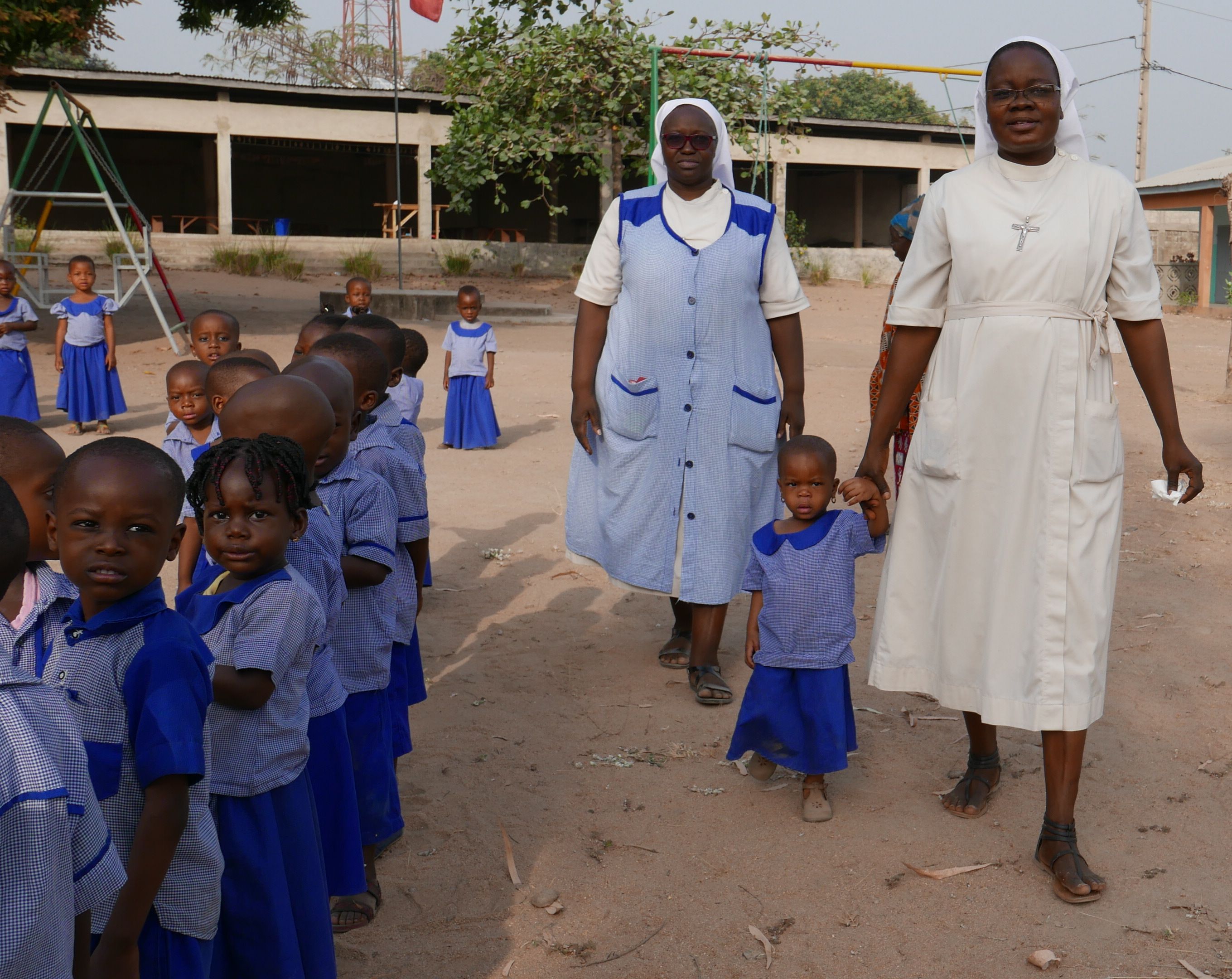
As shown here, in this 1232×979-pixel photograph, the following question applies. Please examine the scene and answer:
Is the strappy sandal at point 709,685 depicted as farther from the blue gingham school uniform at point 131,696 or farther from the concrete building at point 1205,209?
the concrete building at point 1205,209

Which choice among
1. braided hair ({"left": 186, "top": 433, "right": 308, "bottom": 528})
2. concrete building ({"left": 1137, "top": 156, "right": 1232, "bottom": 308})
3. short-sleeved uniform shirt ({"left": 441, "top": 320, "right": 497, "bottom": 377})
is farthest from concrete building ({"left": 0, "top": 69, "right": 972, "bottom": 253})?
braided hair ({"left": 186, "top": 433, "right": 308, "bottom": 528})

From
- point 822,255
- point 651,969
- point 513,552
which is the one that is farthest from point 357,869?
point 822,255

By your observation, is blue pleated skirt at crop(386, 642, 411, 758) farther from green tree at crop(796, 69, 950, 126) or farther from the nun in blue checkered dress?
green tree at crop(796, 69, 950, 126)

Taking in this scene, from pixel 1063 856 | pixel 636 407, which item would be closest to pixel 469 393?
pixel 636 407

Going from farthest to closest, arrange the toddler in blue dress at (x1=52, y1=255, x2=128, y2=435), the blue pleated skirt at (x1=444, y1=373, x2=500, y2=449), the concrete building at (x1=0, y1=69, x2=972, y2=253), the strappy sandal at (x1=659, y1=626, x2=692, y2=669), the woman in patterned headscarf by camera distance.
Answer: the concrete building at (x1=0, y1=69, x2=972, y2=253) → the toddler in blue dress at (x1=52, y1=255, x2=128, y2=435) → the blue pleated skirt at (x1=444, y1=373, x2=500, y2=449) → the strappy sandal at (x1=659, y1=626, x2=692, y2=669) → the woman in patterned headscarf

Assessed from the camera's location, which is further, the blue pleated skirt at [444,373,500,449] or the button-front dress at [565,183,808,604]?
the blue pleated skirt at [444,373,500,449]

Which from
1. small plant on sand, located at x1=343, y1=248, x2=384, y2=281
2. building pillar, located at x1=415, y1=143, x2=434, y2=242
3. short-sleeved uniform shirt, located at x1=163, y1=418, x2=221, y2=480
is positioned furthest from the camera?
building pillar, located at x1=415, y1=143, x2=434, y2=242

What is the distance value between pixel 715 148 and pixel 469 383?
5280 millimetres

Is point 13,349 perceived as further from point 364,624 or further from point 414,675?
point 364,624

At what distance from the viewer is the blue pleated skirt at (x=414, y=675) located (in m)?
3.54

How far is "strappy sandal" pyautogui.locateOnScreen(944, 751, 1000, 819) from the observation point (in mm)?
3533

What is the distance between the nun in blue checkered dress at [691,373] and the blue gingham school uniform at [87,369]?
674cm

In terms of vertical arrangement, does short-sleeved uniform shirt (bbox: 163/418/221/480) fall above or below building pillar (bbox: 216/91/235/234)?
below

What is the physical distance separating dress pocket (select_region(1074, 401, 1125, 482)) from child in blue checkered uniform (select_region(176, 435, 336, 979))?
1948 mm
